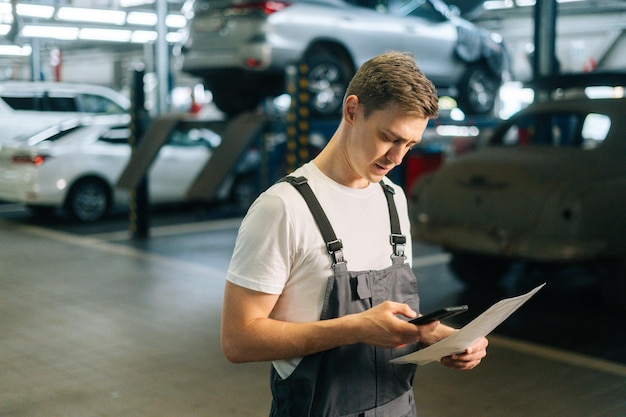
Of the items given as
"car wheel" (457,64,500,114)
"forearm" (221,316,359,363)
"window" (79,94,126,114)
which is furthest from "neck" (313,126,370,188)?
"window" (79,94,126,114)

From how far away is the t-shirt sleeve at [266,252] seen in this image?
185 cm

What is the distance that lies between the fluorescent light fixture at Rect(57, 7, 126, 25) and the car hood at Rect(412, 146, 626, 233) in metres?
13.6

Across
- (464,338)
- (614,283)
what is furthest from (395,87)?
(614,283)

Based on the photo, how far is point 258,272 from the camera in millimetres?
1847

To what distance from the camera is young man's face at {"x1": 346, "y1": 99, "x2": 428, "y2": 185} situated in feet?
6.11

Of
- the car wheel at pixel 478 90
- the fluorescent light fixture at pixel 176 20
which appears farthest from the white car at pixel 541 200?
the fluorescent light fixture at pixel 176 20

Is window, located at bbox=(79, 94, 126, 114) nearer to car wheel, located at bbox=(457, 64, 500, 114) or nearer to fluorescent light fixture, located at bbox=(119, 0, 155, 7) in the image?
car wheel, located at bbox=(457, 64, 500, 114)

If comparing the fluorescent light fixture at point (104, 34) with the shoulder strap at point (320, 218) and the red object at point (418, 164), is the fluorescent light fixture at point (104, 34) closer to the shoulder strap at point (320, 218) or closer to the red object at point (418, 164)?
the red object at point (418, 164)

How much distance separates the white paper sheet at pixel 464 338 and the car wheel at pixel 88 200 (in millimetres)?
11313

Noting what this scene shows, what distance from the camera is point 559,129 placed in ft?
25.4

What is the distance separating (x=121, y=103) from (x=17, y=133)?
263cm

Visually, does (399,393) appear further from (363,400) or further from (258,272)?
(258,272)

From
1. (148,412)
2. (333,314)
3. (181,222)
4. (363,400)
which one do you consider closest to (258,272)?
(333,314)

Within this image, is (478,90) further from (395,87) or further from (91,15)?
(91,15)
